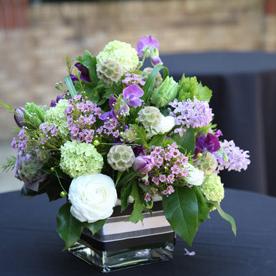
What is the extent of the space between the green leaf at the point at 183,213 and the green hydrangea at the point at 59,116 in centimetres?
28

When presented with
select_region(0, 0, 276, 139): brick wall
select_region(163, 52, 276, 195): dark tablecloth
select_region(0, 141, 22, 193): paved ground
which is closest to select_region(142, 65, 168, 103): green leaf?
select_region(163, 52, 276, 195): dark tablecloth

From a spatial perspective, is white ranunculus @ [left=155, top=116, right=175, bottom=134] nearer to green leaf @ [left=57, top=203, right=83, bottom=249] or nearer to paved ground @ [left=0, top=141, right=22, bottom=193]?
green leaf @ [left=57, top=203, right=83, bottom=249]

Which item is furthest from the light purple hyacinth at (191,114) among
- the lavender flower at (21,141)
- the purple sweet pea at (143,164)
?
the lavender flower at (21,141)

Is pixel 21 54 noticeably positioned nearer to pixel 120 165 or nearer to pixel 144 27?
pixel 144 27

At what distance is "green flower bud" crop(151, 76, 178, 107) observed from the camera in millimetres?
1595

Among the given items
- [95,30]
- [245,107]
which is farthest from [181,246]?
[95,30]

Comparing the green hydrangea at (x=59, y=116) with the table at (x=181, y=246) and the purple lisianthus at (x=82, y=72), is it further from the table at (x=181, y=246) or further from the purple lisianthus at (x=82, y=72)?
the table at (x=181, y=246)

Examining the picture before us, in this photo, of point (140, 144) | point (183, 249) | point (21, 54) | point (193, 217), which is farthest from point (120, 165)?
point (21, 54)

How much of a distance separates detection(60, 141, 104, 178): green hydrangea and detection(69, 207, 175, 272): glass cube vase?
0.14 m

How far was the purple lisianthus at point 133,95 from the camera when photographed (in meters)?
1.53

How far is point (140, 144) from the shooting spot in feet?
4.99

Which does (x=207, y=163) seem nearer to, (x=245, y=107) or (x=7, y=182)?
(x=245, y=107)

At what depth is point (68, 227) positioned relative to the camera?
152 centimetres

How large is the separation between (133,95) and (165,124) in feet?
0.31
